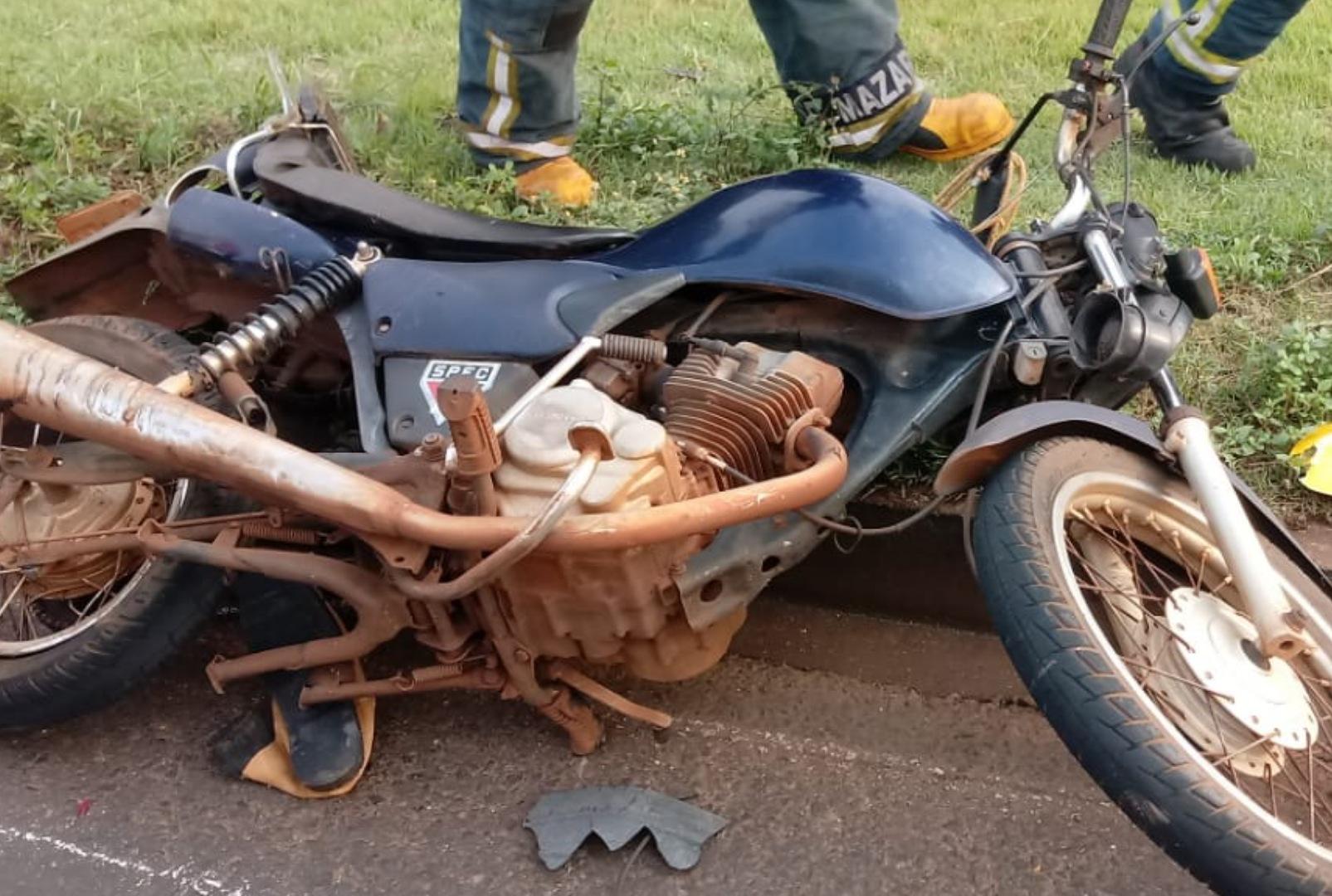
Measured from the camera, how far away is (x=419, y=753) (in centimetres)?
253

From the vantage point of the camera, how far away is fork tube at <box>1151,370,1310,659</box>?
1874 millimetres

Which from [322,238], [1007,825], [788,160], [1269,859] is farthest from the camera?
[788,160]

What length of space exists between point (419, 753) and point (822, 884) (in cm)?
85

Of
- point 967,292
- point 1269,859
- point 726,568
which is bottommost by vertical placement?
point 726,568

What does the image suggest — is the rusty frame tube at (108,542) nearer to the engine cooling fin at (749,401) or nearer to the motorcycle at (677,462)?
the motorcycle at (677,462)

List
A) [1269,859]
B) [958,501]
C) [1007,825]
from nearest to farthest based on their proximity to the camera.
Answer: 1. [1269,859]
2. [1007,825]
3. [958,501]

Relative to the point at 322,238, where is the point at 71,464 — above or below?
below

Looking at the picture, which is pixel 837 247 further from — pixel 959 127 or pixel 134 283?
pixel 959 127

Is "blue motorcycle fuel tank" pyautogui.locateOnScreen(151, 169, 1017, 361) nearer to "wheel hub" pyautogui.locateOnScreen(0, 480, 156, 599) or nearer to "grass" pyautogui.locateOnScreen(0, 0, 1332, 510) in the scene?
"wheel hub" pyautogui.locateOnScreen(0, 480, 156, 599)

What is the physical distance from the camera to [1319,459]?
9.32 ft

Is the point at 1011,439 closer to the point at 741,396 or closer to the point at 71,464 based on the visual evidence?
the point at 741,396

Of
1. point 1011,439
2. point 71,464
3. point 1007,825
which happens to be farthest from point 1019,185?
point 71,464

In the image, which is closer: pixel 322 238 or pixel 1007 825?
pixel 1007 825

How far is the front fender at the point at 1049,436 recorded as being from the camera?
6.85ft
